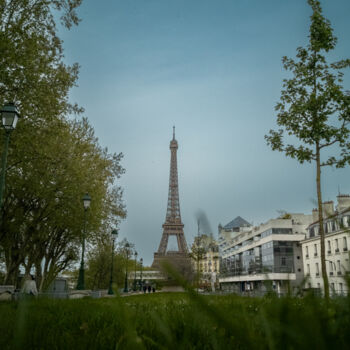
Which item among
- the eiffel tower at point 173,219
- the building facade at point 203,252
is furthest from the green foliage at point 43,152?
the eiffel tower at point 173,219

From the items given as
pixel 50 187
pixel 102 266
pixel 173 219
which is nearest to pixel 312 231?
pixel 102 266

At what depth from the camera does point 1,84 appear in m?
16.5

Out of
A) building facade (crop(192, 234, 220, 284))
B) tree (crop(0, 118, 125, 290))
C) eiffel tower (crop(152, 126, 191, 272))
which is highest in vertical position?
eiffel tower (crop(152, 126, 191, 272))

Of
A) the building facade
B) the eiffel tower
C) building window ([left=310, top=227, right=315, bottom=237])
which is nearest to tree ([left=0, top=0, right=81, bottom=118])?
the building facade

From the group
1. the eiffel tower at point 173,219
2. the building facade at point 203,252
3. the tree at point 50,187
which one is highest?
the eiffel tower at point 173,219

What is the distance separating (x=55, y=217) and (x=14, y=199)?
2981 millimetres

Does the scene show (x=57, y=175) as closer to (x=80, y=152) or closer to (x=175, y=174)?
(x=80, y=152)

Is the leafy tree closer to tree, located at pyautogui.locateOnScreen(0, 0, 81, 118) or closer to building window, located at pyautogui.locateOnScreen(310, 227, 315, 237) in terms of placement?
building window, located at pyautogui.locateOnScreen(310, 227, 315, 237)

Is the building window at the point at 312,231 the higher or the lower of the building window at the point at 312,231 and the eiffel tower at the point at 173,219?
the lower

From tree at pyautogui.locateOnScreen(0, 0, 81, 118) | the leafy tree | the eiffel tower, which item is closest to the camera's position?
tree at pyautogui.locateOnScreen(0, 0, 81, 118)

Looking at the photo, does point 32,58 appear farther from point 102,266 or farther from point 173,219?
point 173,219

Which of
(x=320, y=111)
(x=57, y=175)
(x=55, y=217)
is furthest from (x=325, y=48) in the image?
(x=55, y=217)

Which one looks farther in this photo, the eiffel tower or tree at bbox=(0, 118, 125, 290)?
the eiffel tower

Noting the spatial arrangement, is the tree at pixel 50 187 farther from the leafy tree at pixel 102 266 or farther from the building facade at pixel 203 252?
the leafy tree at pixel 102 266
